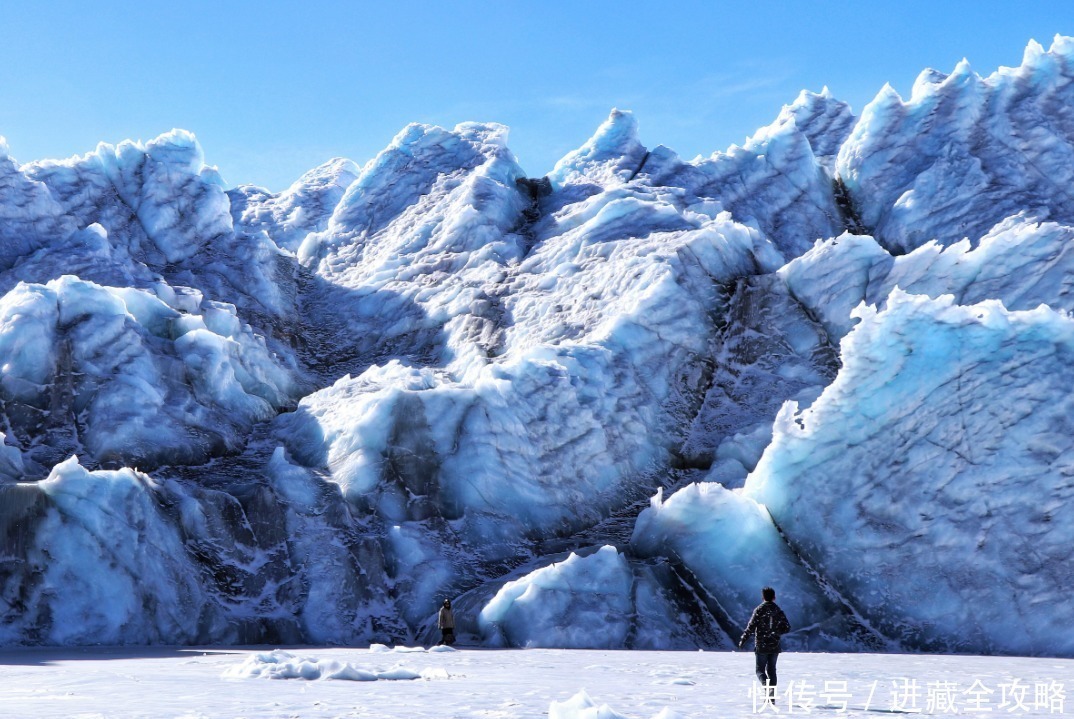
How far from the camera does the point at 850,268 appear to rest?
86.8ft

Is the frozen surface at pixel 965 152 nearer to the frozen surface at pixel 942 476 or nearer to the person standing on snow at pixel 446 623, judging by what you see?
the frozen surface at pixel 942 476

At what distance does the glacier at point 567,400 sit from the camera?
1888cm

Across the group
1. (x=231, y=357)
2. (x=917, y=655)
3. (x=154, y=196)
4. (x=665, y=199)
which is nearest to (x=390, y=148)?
(x=154, y=196)

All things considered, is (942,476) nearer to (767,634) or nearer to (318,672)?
(767,634)

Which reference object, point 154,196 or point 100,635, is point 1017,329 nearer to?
point 100,635

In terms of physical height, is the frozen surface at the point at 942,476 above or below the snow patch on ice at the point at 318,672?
above

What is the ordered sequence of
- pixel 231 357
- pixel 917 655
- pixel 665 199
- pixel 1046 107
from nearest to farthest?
pixel 917 655
pixel 231 357
pixel 665 199
pixel 1046 107

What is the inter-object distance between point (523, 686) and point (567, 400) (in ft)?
42.5

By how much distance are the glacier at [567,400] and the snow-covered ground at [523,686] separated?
84.2 inches

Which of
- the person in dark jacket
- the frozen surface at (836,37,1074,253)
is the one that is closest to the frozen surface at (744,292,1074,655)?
the person in dark jacket

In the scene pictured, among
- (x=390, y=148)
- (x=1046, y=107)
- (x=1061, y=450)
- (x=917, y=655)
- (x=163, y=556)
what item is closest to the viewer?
(x=917, y=655)

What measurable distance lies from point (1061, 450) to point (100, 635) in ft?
56.3

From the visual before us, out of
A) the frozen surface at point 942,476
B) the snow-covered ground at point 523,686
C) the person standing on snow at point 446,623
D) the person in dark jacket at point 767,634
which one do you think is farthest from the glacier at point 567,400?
the person in dark jacket at point 767,634

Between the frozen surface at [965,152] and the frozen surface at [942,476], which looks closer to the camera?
the frozen surface at [942,476]
